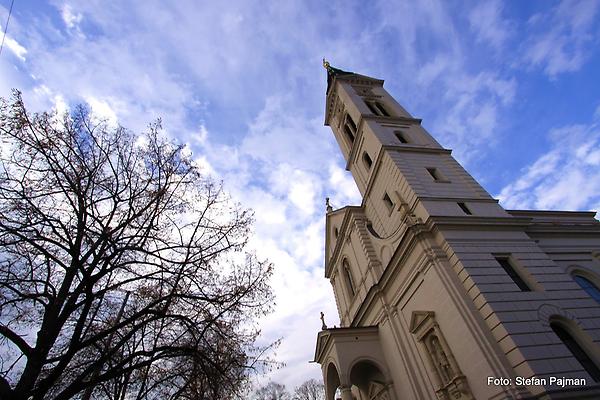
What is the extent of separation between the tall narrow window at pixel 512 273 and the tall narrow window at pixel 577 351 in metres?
1.55

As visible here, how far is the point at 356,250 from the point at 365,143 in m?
7.62

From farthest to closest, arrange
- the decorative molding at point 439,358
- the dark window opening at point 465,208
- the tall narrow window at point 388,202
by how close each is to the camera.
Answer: the tall narrow window at point 388,202 < the dark window opening at point 465,208 < the decorative molding at point 439,358

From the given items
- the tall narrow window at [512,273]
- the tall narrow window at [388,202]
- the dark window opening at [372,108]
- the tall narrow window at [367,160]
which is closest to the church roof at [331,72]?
the dark window opening at [372,108]

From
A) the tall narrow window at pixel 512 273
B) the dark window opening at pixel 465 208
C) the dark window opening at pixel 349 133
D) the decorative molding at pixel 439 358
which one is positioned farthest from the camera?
the dark window opening at pixel 349 133

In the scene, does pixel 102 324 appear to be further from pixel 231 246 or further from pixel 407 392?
pixel 407 392

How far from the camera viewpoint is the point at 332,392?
18375 mm

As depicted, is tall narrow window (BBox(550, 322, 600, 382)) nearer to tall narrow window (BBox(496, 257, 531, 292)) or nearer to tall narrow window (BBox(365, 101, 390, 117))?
tall narrow window (BBox(496, 257, 531, 292))

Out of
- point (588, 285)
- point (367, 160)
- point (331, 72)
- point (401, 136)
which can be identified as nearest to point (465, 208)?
point (588, 285)

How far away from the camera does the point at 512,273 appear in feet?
45.1

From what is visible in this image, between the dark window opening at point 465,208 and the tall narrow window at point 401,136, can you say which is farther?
the tall narrow window at point 401,136

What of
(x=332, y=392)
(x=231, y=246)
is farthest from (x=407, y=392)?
Result: (x=231, y=246)

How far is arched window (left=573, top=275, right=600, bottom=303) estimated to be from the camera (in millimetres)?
16766

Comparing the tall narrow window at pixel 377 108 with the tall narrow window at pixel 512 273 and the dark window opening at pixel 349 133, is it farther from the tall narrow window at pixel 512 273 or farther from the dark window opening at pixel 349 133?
the tall narrow window at pixel 512 273

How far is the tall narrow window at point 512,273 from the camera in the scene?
13180 mm
